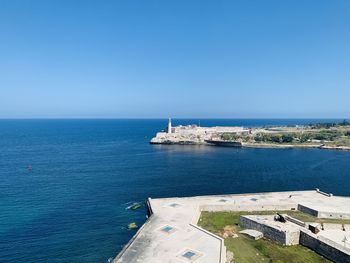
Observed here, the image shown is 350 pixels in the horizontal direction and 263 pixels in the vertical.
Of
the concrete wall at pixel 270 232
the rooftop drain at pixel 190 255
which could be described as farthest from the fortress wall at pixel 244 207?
the rooftop drain at pixel 190 255

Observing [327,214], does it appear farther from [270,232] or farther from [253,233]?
[253,233]

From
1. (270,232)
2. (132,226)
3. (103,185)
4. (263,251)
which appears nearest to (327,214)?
(270,232)

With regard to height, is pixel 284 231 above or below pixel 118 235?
above

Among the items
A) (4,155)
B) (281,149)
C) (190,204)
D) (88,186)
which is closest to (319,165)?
(281,149)

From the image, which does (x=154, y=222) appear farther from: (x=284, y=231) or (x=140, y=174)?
(x=140, y=174)

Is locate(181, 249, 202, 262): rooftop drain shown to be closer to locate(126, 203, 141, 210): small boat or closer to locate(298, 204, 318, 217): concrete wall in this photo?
locate(298, 204, 318, 217): concrete wall
